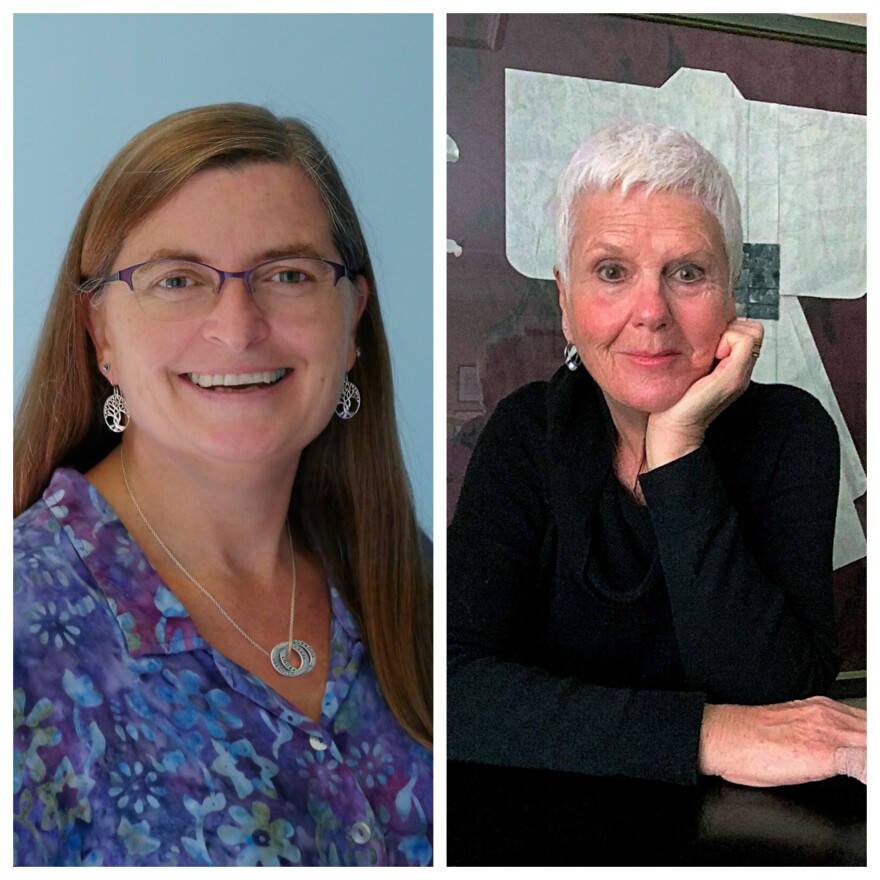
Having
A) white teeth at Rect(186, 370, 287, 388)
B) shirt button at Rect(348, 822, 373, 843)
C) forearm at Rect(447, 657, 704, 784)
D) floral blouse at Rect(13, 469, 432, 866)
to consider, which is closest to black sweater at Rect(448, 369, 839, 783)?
forearm at Rect(447, 657, 704, 784)

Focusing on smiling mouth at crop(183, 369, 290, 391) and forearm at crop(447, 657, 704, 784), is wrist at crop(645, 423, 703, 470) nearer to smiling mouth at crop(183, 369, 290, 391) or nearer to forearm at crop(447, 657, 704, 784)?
forearm at crop(447, 657, 704, 784)

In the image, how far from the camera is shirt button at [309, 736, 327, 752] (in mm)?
1894

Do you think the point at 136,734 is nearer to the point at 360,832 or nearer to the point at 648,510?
the point at 360,832

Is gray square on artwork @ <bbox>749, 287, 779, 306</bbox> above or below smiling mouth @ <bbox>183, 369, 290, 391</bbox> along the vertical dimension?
above

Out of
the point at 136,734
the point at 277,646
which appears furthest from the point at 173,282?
the point at 136,734

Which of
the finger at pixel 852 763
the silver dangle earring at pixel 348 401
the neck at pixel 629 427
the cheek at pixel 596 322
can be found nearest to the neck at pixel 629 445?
the neck at pixel 629 427

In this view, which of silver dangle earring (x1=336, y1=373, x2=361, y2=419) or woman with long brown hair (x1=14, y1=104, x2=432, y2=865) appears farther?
silver dangle earring (x1=336, y1=373, x2=361, y2=419)

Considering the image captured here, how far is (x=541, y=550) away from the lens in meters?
1.98

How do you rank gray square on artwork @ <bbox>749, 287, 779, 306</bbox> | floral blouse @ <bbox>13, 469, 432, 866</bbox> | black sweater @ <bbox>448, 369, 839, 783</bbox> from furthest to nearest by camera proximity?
gray square on artwork @ <bbox>749, 287, 779, 306</bbox> → black sweater @ <bbox>448, 369, 839, 783</bbox> → floral blouse @ <bbox>13, 469, 432, 866</bbox>

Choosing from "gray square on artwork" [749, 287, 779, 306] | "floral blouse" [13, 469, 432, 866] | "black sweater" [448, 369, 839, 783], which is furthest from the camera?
"gray square on artwork" [749, 287, 779, 306]

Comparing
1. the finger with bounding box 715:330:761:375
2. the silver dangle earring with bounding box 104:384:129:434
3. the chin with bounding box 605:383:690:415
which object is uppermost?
the finger with bounding box 715:330:761:375

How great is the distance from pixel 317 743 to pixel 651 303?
983 millimetres

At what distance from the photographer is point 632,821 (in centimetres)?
189

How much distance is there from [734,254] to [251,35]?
975 mm
